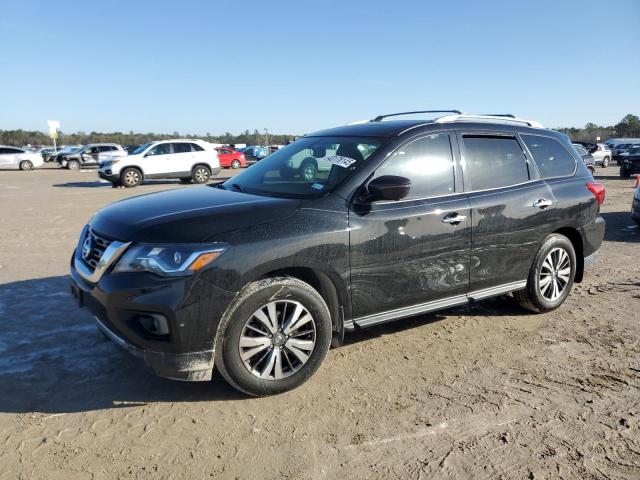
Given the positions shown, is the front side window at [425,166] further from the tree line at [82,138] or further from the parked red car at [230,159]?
the tree line at [82,138]

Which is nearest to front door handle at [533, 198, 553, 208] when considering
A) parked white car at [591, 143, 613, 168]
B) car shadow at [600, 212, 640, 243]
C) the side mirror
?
the side mirror

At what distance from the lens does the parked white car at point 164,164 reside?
19.2m

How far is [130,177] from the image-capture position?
19.4 m

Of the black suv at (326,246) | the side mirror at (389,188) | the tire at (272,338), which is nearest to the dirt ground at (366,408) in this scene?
the tire at (272,338)

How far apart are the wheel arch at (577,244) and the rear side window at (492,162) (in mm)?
803

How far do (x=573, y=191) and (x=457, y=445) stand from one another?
319 centimetres

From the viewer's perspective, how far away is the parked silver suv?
3309 cm

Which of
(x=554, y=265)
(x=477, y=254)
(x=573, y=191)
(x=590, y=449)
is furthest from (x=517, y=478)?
(x=573, y=191)

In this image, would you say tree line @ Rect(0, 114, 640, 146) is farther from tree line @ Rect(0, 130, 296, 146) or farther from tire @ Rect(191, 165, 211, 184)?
tire @ Rect(191, 165, 211, 184)

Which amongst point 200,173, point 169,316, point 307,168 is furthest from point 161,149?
point 169,316

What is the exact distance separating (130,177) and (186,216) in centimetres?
1738

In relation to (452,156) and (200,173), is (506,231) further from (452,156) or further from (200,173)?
(200,173)

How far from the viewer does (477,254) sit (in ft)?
14.0

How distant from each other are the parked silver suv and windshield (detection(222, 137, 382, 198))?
102 feet
